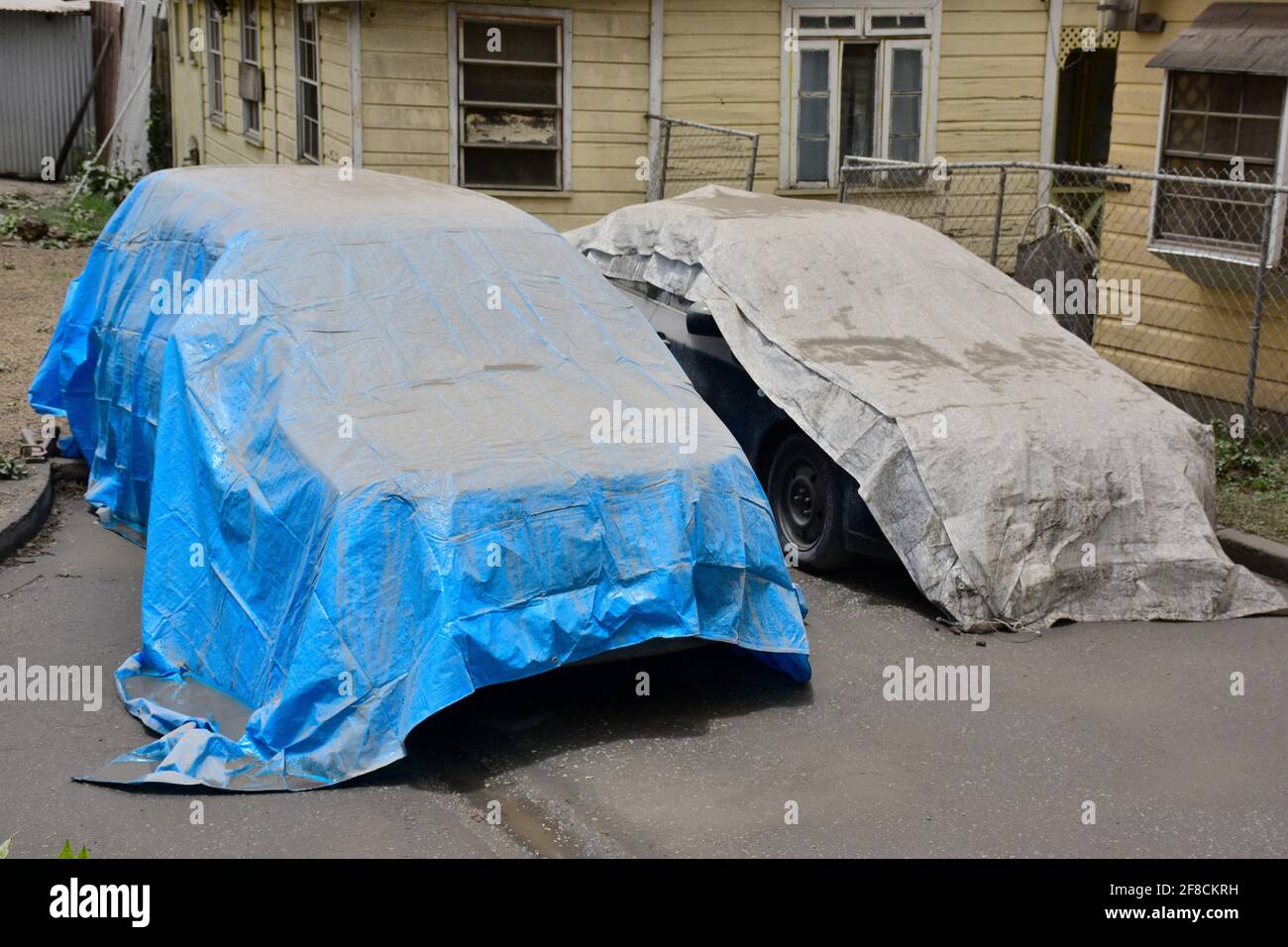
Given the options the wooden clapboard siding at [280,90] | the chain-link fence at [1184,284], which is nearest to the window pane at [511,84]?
the wooden clapboard siding at [280,90]

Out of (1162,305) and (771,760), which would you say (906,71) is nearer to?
(1162,305)

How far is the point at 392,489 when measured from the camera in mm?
5430

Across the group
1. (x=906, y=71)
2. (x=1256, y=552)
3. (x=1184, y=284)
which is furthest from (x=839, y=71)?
(x=1256, y=552)

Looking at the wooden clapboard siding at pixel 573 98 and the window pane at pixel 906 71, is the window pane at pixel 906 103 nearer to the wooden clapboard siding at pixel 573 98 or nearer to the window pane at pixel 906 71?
the window pane at pixel 906 71

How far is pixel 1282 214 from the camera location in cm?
971

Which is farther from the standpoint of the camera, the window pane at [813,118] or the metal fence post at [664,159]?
the window pane at [813,118]

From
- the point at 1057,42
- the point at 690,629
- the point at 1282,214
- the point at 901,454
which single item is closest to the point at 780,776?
the point at 690,629

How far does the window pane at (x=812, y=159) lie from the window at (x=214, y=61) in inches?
308

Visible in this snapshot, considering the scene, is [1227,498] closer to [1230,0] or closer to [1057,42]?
[1230,0]

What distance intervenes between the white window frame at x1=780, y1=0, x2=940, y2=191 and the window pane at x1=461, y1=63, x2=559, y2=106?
2.23m

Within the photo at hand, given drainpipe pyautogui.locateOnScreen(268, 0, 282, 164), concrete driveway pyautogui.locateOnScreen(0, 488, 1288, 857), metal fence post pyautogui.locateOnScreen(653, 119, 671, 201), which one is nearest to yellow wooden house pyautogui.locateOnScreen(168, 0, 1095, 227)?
metal fence post pyautogui.locateOnScreen(653, 119, 671, 201)

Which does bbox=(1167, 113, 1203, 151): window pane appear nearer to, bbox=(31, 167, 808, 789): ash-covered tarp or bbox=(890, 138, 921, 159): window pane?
bbox=(890, 138, 921, 159): window pane

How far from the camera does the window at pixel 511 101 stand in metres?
13.2

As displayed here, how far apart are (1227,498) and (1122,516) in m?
1.96
